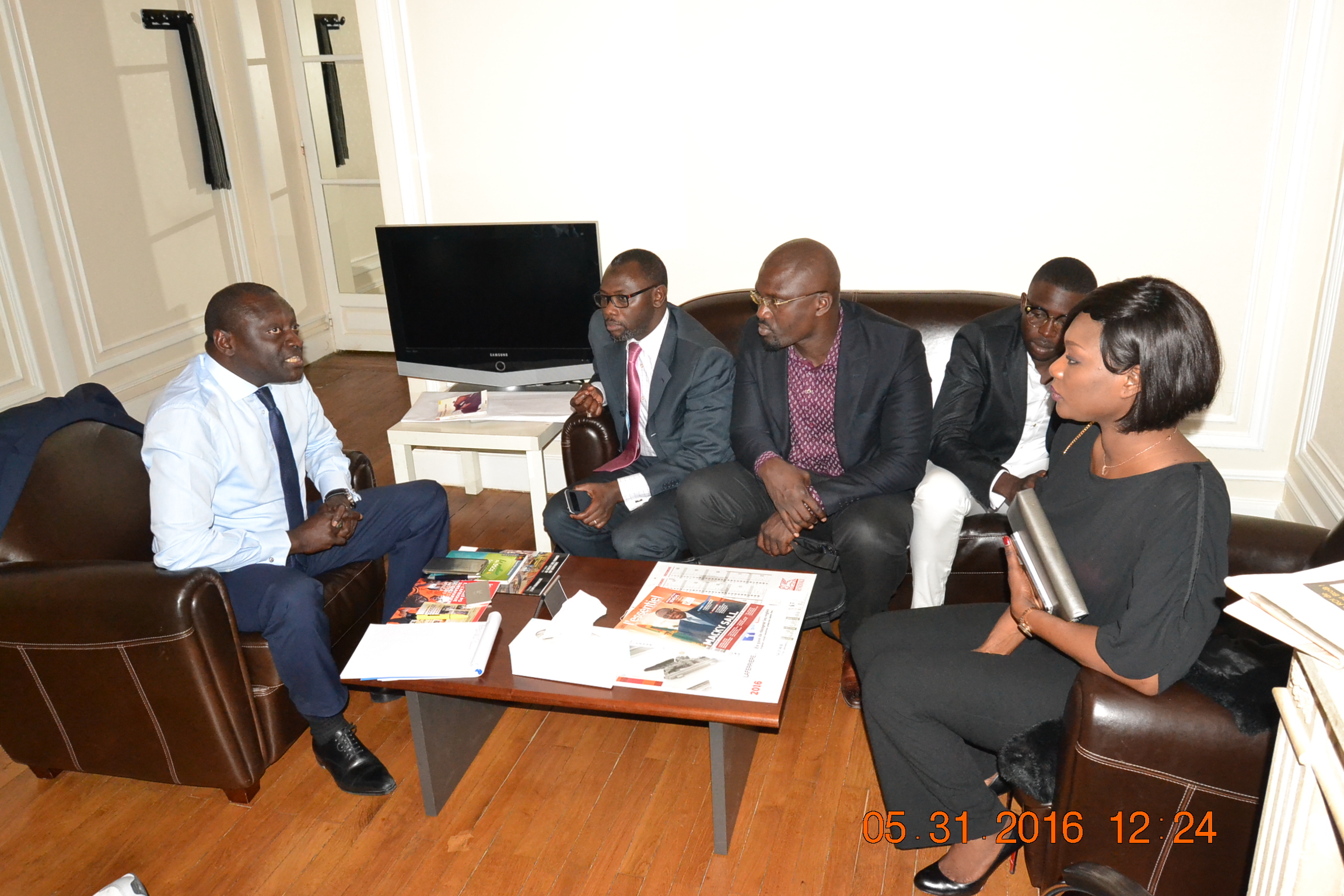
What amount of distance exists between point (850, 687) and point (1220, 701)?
112 centimetres

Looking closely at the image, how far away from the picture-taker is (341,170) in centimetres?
601

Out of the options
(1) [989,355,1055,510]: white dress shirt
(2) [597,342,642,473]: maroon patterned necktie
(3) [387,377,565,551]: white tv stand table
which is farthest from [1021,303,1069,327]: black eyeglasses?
(3) [387,377,565,551]: white tv stand table

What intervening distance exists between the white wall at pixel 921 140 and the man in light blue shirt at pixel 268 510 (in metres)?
1.42

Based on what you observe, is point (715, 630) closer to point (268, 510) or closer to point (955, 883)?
point (955, 883)

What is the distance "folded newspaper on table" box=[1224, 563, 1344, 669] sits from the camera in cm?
100

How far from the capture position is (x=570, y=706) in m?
2.04

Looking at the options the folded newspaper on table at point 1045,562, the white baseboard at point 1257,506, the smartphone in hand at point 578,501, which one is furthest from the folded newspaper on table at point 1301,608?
the white baseboard at point 1257,506

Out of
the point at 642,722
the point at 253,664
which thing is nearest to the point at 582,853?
the point at 642,722

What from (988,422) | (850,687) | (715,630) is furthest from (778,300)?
(850,687)

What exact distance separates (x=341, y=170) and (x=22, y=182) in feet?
7.00

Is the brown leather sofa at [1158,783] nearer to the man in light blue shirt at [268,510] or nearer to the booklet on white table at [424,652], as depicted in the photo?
the booklet on white table at [424,652]

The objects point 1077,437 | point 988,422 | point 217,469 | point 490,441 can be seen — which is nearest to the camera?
point 1077,437

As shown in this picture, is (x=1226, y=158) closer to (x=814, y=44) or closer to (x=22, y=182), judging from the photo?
(x=814, y=44)

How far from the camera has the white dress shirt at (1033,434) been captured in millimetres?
2693
